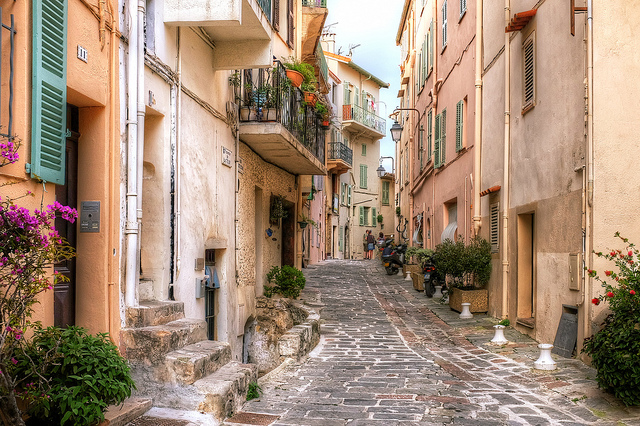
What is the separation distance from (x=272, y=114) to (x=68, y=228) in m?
5.56

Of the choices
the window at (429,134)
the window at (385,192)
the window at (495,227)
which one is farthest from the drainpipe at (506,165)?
the window at (385,192)

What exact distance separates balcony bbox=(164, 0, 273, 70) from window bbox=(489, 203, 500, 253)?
18.1 feet

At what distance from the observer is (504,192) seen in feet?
35.0

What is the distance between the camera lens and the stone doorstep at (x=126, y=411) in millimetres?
4381

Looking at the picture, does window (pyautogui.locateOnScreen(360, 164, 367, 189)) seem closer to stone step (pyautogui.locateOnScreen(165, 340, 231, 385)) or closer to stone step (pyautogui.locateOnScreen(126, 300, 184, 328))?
stone step (pyautogui.locateOnScreen(126, 300, 184, 328))

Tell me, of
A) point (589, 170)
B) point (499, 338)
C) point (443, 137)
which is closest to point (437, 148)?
point (443, 137)

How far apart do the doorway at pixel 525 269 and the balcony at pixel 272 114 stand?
178 inches

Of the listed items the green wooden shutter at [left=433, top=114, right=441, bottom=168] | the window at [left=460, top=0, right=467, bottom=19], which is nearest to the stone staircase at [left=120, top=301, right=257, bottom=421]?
the window at [left=460, top=0, right=467, bottom=19]

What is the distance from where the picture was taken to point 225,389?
17.3ft

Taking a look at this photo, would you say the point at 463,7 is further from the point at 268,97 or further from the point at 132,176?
the point at 132,176

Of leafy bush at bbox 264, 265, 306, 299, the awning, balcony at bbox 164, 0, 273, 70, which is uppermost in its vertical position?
balcony at bbox 164, 0, 273, 70

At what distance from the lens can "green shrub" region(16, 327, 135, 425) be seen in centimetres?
381

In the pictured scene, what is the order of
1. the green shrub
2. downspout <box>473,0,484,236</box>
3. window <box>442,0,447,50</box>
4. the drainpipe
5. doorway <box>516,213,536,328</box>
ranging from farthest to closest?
1. window <box>442,0,447,50</box>
2. downspout <box>473,0,484,236</box>
3. the drainpipe
4. doorway <box>516,213,536,328</box>
5. the green shrub

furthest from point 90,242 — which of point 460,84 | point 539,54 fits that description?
point 460,84
